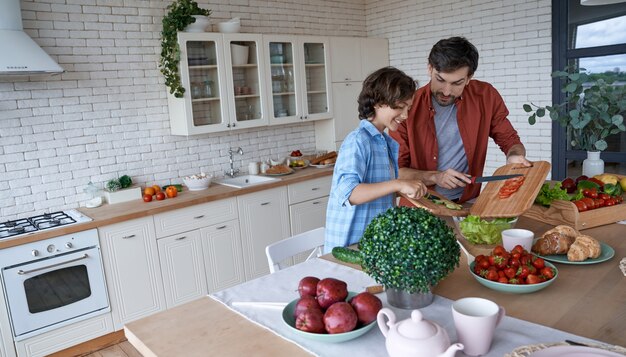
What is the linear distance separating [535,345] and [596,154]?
7.26ft

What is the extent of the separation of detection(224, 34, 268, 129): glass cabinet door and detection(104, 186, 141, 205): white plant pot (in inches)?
40.2

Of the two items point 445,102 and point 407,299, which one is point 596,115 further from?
point 407,299

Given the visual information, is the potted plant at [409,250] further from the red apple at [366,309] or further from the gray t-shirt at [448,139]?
the gray t-shirt at [448,139]

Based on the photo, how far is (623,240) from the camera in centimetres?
203

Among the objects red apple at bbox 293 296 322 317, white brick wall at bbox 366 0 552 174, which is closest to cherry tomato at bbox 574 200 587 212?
red apple at bbox 293 296 322 317

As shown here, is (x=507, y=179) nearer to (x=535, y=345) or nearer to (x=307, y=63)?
(x=535, y=345)

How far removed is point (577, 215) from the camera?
218 cm

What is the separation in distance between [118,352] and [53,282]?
72 centimetres

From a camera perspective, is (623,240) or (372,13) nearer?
(623,240)

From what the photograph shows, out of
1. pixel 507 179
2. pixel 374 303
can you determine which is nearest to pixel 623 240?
pixel 507 179

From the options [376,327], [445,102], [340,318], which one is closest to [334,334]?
[340,318]

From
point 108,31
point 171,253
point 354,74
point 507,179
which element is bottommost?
point 171,253

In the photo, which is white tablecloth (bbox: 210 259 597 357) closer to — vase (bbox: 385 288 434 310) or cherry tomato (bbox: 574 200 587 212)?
vase (bbox: 385 288 434 310)

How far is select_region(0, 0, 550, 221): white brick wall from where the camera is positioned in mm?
3832
